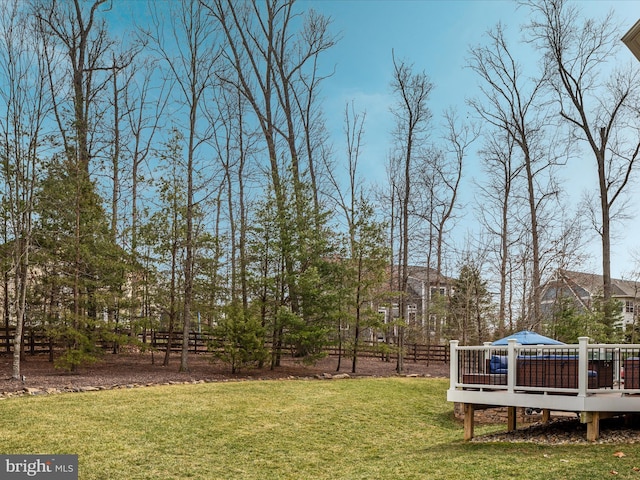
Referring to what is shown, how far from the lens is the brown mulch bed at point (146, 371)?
1295cm

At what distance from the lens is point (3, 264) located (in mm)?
15508

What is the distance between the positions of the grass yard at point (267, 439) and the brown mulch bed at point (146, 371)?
6.41ft

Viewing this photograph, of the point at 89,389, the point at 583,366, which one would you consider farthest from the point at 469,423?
the point at 89,389

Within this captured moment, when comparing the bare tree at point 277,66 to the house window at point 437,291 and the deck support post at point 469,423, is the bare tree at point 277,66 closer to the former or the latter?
the house window at point 437,291

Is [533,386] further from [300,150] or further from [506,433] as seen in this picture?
[300,150]

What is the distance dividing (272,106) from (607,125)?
1294 centimetres

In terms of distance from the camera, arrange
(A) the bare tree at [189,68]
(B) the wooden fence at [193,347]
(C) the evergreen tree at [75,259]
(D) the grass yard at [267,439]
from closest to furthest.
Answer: (D) the grass yard at [267,439] < (C) the evergreen tree at [75,259] < (A) the bare tree at [189,68] < (B) the wooden fence at [193,347]

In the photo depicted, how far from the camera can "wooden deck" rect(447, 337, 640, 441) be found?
770 centimetres

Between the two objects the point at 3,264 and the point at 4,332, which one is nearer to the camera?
the point at 3,264

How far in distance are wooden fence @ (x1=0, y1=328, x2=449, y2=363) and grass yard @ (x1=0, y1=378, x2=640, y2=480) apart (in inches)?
204

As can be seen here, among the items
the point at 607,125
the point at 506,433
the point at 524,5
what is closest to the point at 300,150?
the point at 524,5

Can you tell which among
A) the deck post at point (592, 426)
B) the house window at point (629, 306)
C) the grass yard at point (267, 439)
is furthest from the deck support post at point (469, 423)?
the house window at point (629, 306)

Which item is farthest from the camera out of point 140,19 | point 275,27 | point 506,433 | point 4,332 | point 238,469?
point 275,27

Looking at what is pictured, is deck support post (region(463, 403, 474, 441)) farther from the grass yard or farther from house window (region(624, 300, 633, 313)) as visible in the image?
house window (region(624, 300, 633, 313))
